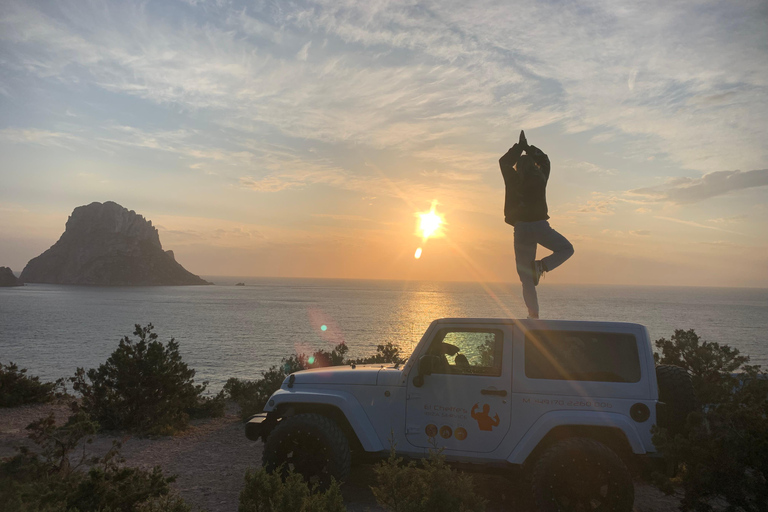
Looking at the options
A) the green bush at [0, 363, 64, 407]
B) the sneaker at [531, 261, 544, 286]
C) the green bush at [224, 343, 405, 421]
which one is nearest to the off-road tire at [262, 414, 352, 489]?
the sneaker at [531, 261, 544, 286]

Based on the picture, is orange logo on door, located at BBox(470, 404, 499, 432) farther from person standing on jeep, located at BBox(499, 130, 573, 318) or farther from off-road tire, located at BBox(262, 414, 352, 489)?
person standing on jeep, located at BBox(499, 130, 573, 318)

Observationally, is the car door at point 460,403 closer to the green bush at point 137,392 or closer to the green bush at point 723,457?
the green bush at point 723,457

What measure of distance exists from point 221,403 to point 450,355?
838 centimetres

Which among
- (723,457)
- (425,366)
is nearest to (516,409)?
(425,366)

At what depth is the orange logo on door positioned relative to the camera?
16.0 ft

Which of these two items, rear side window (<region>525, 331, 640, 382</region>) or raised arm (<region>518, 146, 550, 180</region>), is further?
raised arm (<region>518, 146, 550, 180</region>)

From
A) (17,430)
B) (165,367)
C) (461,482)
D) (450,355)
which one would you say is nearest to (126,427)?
(165,367)

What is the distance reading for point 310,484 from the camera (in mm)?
5195

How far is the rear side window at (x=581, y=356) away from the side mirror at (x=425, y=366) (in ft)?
3.20

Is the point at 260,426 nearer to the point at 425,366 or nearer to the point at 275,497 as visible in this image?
the point at 275,497

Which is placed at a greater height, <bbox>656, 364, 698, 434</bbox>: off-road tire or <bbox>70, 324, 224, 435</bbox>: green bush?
<bbox>656, 364, 698, 434</bbox>: off-road tire

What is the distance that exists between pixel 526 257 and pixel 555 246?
A: 46cm

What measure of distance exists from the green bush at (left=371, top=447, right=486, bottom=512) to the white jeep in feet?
2.68

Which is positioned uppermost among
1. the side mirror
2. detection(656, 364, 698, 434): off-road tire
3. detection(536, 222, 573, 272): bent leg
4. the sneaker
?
detection(536, 222, 573, 272): bent leg
